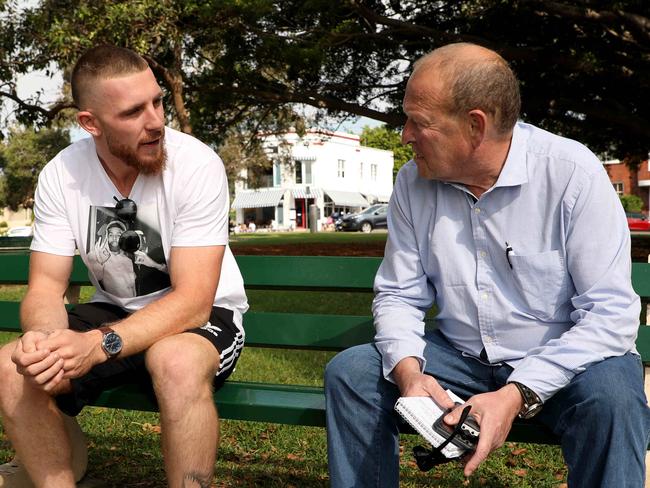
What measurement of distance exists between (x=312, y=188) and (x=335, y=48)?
5120 cm

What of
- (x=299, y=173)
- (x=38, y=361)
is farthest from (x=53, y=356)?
(x=299, y=173)

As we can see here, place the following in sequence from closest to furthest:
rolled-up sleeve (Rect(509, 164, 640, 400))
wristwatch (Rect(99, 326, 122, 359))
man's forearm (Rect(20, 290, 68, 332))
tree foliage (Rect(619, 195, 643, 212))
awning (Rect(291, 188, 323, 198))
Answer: rolled-up sleeve (Rect(509, 164, 640, 400)), wristwatch (Rect(99, 326, 122, 359)), man's forearm (Rect(20, 290, 68, 332)), tree foliage (Rect(619, 195, 643, 212)), awning (Rect(291, 188, 323, 198))

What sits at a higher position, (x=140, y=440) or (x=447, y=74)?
(x=447, y=74)

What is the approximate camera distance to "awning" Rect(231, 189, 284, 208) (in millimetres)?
65938

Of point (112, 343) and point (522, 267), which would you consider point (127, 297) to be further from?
point (522, 267)

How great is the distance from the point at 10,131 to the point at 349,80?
662cm

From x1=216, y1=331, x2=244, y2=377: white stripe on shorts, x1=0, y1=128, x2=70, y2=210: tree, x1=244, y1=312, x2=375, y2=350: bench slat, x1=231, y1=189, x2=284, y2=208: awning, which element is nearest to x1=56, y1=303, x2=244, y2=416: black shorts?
x1=216, y1=331, x2=244, y2=377: white stripe on shorts

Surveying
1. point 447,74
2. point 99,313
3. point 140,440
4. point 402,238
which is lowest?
point 140,440

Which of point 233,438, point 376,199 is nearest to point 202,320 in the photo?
point 233,438

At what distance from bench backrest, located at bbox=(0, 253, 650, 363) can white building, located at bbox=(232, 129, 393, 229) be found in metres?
58.3

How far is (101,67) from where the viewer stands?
2.88m

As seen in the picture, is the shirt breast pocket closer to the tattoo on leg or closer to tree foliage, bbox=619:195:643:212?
the tattoo on leg

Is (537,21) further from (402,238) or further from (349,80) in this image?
(402,238)

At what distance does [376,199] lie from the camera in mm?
72750
